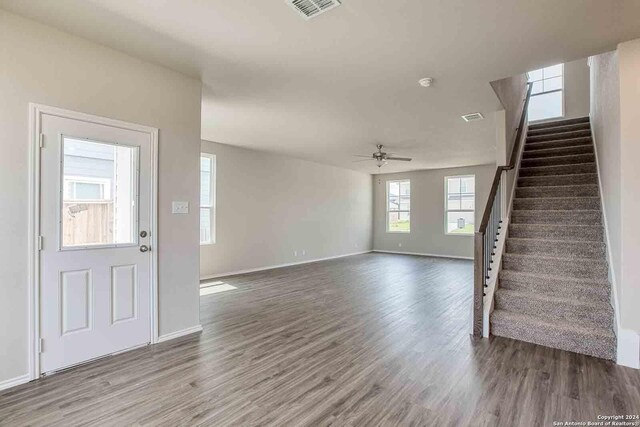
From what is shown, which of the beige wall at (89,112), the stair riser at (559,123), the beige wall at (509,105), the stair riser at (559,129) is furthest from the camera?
the stair riser at (559,123)

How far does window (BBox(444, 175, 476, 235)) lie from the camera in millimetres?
9352

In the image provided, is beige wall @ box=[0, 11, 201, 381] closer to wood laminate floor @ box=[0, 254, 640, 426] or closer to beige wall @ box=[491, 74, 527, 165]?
wood laminate floor @ box=[0, 254, 640, 426]

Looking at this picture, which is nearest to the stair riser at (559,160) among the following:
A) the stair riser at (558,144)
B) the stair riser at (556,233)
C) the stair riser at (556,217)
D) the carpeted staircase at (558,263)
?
the carpeted staircase at (558,263)

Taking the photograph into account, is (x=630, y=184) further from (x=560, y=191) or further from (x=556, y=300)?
(x=560, y=191)

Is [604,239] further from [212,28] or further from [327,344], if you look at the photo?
[212,28]

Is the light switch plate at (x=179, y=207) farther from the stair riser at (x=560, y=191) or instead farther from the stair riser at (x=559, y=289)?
the stair riser at (x=560, y=191)

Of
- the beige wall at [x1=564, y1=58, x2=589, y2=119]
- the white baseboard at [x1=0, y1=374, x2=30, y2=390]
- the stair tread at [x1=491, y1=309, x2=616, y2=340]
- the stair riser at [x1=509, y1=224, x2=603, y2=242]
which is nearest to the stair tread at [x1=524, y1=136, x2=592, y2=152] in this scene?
the stair riser at [x1=509, y1=224, x2=603, y2=242]

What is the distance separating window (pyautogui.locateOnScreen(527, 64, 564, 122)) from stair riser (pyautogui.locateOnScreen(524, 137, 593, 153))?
7.29 ft

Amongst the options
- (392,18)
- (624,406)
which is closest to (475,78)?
(392,18)

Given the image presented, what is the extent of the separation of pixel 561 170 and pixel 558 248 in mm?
1624

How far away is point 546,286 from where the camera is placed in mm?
3461

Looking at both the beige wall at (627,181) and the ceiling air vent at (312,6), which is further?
the beige wall at (627,181)

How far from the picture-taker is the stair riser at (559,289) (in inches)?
126

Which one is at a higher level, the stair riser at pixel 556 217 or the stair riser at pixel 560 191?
the stair riser at pixel 560 191
